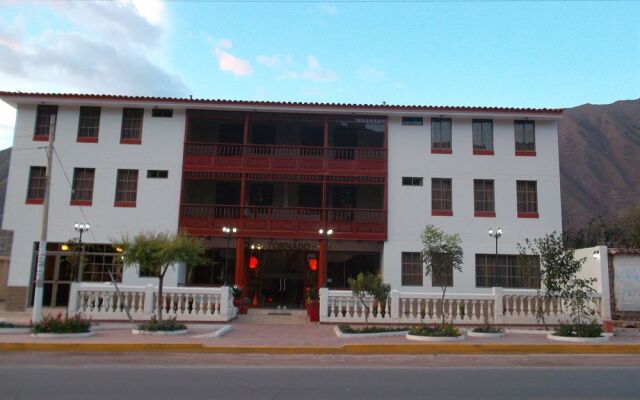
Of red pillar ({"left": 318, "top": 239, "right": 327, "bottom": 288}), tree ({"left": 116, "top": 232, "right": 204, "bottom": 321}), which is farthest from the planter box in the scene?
red pillar ({"left": 318, "top": 239, "right": 327, "bottom": 288})

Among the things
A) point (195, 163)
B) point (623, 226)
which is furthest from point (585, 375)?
point (623, 226)

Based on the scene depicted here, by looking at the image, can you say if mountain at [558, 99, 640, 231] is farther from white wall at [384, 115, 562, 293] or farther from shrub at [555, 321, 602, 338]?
shrub at [555, 321, 602, 338]

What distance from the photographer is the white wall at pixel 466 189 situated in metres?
24.0

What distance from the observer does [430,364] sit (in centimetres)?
1171

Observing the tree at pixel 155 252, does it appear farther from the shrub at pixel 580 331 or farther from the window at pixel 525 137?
the window at pixel 525 137

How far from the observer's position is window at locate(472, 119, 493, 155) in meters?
24.8

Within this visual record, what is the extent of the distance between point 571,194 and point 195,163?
261 feet

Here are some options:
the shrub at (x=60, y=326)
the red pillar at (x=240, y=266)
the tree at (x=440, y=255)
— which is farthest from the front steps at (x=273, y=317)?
the shrub at (x=60, y=326)

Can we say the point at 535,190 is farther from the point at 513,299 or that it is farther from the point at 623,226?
the point at 623,226

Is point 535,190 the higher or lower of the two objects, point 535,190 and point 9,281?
the higher

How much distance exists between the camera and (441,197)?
24500 millimetres

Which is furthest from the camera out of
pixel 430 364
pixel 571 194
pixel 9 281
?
pixel 571 194

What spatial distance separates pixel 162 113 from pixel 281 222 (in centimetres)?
752

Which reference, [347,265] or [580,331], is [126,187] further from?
[580,331]
